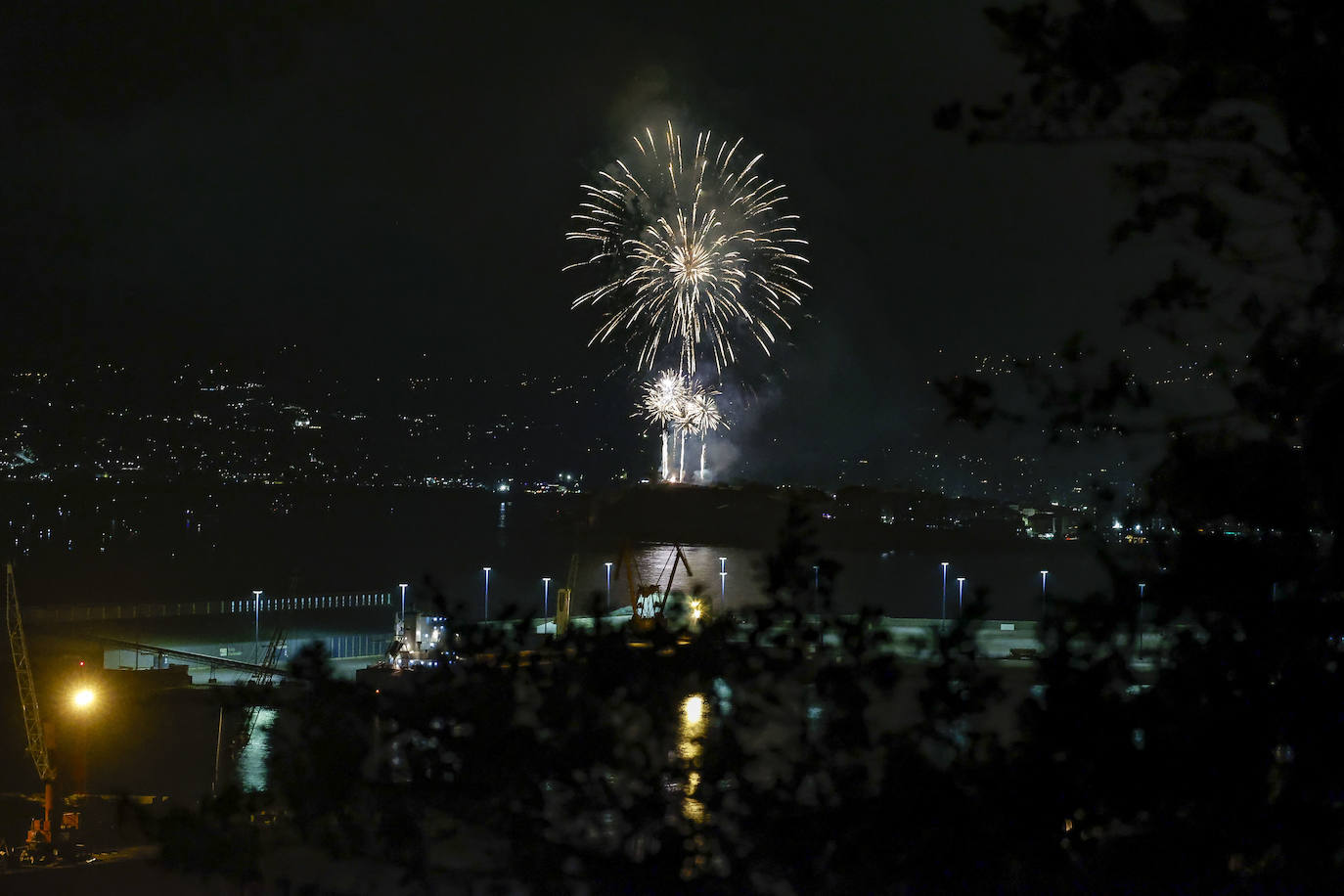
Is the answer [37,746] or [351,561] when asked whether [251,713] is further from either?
[351,561]

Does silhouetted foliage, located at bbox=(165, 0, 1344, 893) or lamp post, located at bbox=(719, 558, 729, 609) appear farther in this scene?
lamp post, located at bbox=(719, 558, 729, 609)

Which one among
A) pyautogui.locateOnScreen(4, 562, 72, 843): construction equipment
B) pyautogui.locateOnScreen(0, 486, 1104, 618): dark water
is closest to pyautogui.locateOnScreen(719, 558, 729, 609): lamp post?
pyautogui.locateOnScreen(0, 486, 1104, 618): dark water

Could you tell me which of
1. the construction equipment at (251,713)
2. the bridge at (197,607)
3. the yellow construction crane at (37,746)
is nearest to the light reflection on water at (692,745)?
the construction equipment at (251,713)

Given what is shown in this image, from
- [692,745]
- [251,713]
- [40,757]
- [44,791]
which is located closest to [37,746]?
[40,757]

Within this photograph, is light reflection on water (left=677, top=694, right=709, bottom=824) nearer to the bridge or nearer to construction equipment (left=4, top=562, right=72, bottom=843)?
construction equipment (left=4, top=562, right=72, bottom=843)

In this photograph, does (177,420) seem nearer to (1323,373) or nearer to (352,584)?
(352,584)

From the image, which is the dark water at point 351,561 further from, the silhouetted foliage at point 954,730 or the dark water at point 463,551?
the silhouetted foliage at point 954,730

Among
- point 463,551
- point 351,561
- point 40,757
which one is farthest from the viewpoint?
point 463,551

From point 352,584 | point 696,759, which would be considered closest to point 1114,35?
Answer: point 696,759

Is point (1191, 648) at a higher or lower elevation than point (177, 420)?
lower
